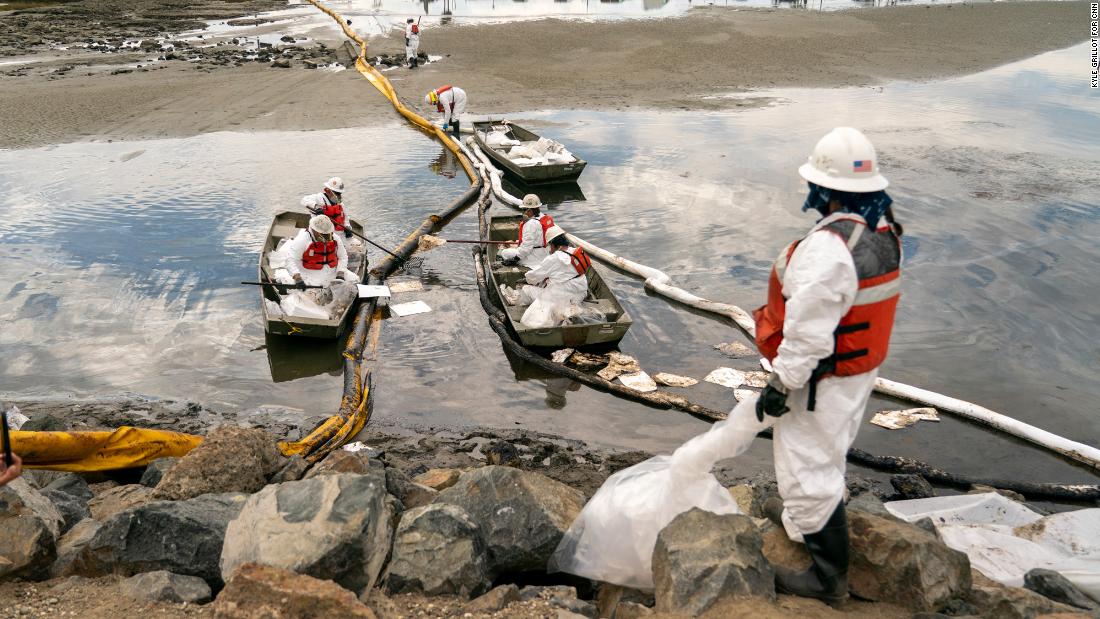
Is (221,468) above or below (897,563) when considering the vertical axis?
below

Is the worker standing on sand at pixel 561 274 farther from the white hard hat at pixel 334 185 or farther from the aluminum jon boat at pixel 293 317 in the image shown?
the white hard hat at pixel 334 185

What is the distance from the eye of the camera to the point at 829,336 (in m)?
4.25

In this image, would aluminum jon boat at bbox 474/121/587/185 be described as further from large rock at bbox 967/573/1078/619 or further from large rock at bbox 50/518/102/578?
large rock at bbox 967/573/1078/619

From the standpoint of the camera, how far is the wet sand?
2522cm

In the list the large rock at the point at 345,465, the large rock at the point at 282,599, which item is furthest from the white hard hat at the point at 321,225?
the large rock at the point at 282,599

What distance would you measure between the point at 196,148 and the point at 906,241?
18.1m

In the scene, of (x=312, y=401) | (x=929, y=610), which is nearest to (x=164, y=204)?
(x=312, y=401)

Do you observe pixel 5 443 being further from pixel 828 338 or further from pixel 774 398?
pixel 828 338

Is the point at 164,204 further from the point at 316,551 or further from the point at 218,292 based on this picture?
the point at 316,551

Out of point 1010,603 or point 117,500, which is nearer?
point 1010,603

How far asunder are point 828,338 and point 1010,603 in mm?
1988

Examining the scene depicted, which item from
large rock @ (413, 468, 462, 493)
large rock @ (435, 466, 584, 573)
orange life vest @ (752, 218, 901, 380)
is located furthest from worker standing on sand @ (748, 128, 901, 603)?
large rock @ (413, 468, 462, 493)

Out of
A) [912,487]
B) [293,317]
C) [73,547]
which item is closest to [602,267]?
[293,317]

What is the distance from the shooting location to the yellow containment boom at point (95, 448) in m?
6.85
